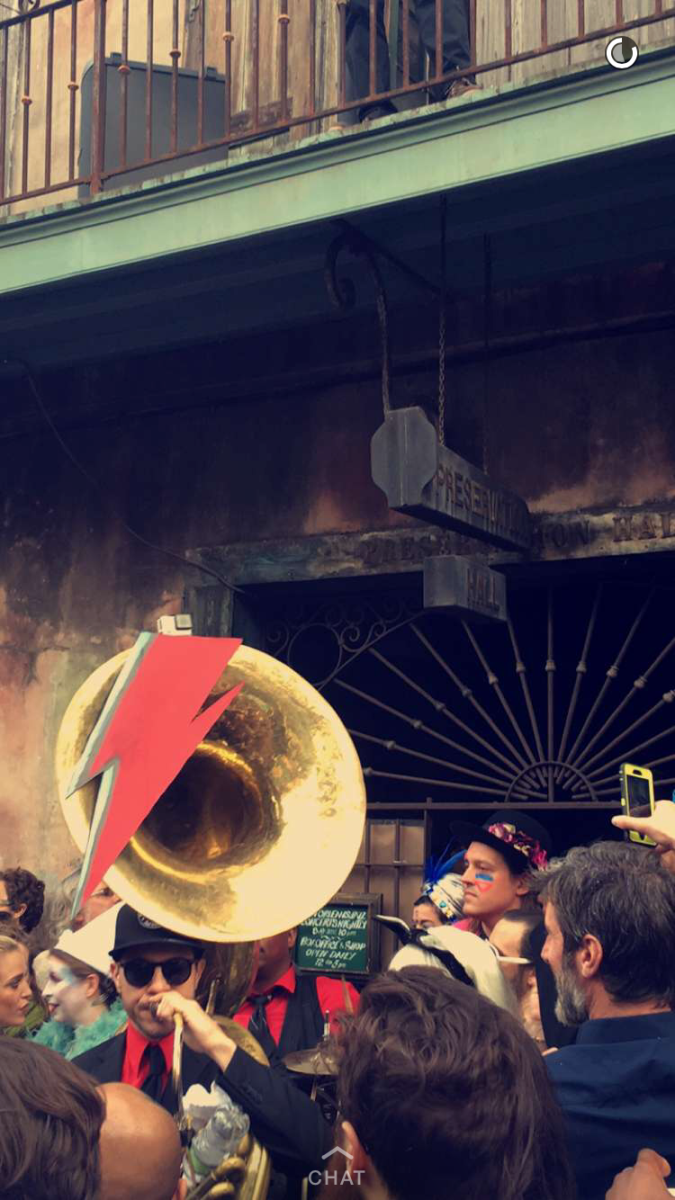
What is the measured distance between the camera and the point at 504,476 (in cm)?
557

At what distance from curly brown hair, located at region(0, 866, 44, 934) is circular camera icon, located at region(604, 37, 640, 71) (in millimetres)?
3669

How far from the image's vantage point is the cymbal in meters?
3.33

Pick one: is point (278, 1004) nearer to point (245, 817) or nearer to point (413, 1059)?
point (245, 817)

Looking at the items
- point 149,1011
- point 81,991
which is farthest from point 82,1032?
point 149,1011

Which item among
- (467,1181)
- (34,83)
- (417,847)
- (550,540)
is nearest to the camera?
(467,1181)

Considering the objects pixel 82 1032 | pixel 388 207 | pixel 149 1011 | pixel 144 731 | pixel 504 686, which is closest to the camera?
pixel 149 1011

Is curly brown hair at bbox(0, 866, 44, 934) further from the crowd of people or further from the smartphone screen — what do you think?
the smartphone screen

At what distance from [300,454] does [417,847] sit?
1682 mm

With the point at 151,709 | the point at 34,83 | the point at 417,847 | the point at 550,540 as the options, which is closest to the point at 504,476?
the point at 550,540

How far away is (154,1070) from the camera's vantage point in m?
3.59

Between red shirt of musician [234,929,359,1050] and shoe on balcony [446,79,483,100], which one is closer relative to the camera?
red shirt of musician [234,929,359,1050]

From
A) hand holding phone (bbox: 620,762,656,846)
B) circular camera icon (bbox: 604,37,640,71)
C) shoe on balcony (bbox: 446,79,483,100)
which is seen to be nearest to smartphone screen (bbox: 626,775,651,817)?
hand holding phone (bbox: 620,762,656,846)

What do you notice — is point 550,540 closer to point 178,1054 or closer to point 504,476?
point 504,476

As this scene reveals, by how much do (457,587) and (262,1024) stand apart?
A: 1519mm
